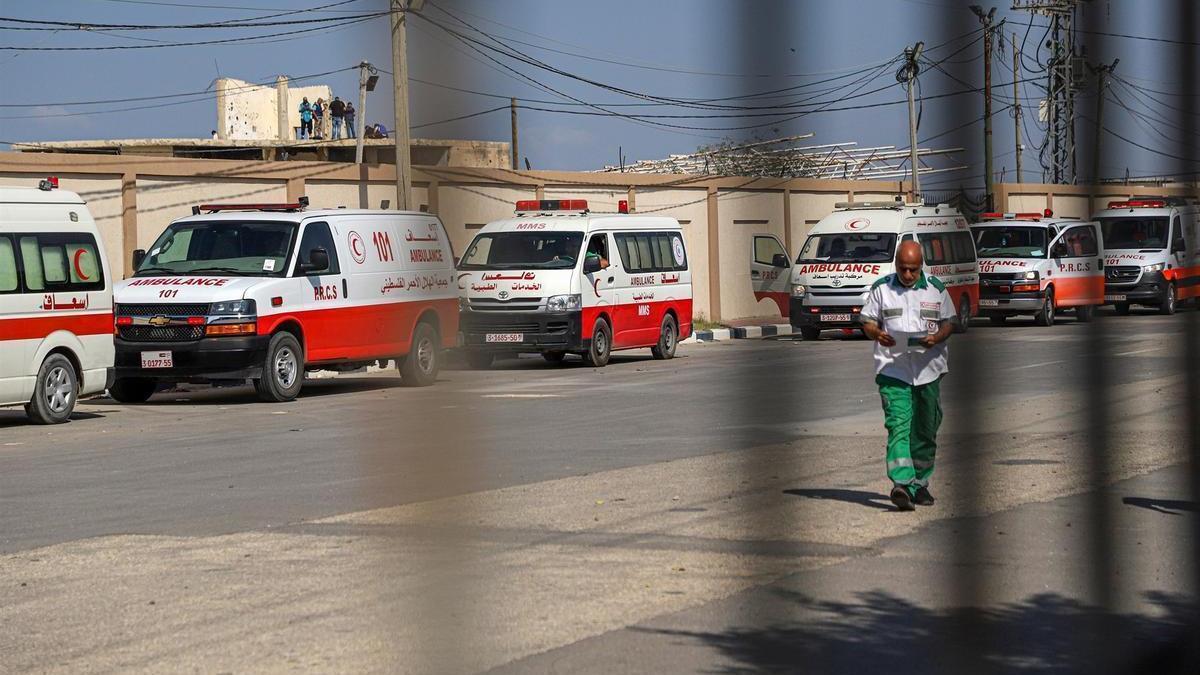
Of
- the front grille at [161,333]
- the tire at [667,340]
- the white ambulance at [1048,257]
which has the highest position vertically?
the white ambulance at [1048,257]

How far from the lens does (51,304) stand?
14.9 m

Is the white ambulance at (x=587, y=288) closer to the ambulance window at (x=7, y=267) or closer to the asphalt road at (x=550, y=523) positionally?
the ambulance window at (x=7, y=267)

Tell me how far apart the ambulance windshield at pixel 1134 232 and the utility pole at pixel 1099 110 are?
21 cm

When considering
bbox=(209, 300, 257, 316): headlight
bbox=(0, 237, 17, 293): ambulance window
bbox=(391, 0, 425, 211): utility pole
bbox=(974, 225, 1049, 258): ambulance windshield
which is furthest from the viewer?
bbox=(209, 300, 257, 316): headlight

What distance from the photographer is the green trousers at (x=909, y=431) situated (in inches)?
348

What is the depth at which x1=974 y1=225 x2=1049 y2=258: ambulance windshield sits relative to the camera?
2.27m

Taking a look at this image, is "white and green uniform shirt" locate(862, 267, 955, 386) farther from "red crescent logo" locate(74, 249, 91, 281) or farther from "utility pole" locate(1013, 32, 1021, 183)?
"red crescent logo" locate(74, 249, 91, 281)

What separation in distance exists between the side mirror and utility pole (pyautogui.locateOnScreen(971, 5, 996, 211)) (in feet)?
50.0

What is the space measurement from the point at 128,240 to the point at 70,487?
11642mm

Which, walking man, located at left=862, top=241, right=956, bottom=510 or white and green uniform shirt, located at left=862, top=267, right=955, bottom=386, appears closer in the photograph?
walking man, located at left=862, top=241, right=956, bottom=510

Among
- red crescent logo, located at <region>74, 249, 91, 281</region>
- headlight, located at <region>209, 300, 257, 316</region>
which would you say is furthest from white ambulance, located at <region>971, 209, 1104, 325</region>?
headlight, located at <region>209, 300, 257, 316</region>

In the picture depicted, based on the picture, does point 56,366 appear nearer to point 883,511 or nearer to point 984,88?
point 883,511

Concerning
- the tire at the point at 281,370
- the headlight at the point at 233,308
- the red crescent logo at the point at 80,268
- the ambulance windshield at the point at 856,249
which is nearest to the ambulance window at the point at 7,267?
the red crescent logo at the point at 80,268

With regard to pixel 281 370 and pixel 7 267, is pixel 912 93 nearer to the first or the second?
pixel 7 267
